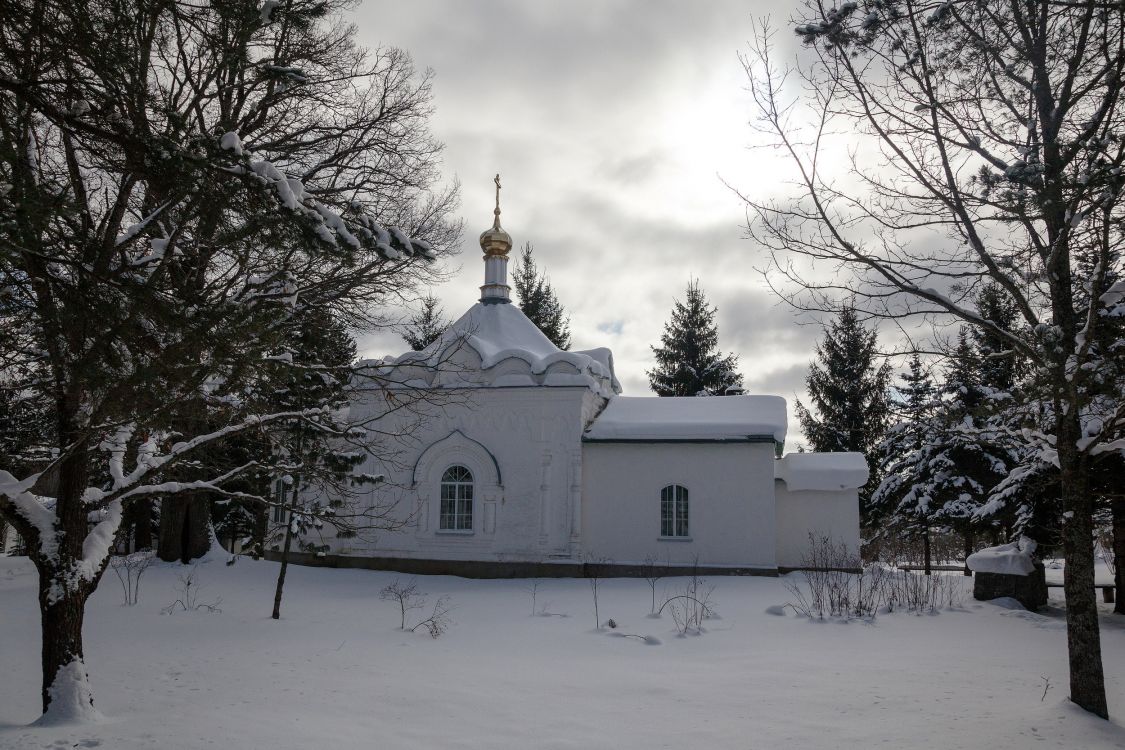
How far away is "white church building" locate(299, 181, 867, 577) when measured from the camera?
59.0 feet

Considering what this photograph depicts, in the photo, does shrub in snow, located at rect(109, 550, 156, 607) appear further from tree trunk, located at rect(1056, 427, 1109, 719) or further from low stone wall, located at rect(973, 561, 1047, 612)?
low stone wall, located at rect(973, 561, 1047, 612)

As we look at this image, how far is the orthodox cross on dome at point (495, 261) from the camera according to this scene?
877 inches

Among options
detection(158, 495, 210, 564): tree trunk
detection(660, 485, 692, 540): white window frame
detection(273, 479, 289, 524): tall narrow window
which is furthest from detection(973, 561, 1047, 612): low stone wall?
detection(158, 495, 210, 564): tree trunk

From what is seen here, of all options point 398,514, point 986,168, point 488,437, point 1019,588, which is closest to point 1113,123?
point 986,168

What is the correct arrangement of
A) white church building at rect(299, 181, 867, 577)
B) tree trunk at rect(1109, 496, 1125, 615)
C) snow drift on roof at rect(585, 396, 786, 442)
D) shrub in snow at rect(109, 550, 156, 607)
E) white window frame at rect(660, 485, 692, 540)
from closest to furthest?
shrub in snow at rect(109, 550, 156, 607) → tree trunk at rect(1109, 496, 1125, 615) → white church building at rect(299, 181, 867, 577) → white window frame at rect(660, 485, 692, 540) → snow drift on roof at rect(585, 396, 786, 442)

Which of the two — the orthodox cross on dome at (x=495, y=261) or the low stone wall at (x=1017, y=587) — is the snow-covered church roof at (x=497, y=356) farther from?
the low stone wall at (x=1017, y=587)

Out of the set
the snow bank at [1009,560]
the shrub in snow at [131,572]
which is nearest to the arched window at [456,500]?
the shrub in snow at [131,572]

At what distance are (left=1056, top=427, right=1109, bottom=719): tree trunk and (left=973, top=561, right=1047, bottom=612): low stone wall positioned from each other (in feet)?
25.6

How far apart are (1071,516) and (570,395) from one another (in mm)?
12585

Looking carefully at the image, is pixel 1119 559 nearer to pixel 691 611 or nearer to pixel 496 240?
pixel 691 611

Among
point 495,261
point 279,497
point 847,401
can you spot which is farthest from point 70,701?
point 847,401

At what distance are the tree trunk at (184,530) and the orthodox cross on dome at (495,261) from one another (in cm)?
880

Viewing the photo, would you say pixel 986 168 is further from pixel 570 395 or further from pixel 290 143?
pixel 570 395

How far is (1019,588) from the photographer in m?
13.7
